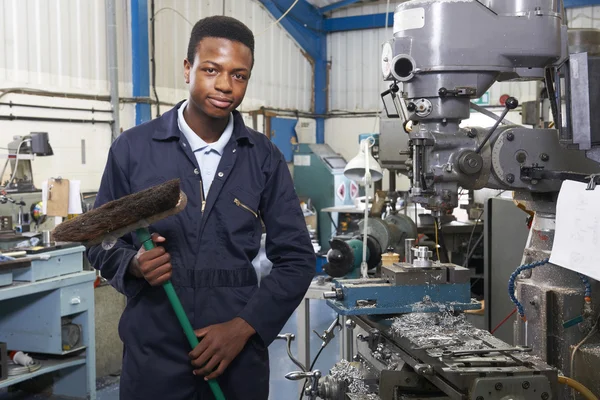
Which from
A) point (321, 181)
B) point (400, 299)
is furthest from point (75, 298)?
point (321, 181)

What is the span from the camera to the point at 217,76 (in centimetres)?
125

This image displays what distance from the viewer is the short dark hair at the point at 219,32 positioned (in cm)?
127

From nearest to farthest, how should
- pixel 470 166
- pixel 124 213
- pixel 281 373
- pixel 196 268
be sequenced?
pixel 124 213
pixel 196 268
pixel 470 166
pixel 281 373

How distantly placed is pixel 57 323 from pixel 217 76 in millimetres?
1860

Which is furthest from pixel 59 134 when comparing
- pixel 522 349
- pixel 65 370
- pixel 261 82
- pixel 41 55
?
pixel 522 349

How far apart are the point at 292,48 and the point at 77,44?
304 cm

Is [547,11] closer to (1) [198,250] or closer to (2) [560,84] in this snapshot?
(2) [560,84]

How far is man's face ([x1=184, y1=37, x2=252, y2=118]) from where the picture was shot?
125 centimetres

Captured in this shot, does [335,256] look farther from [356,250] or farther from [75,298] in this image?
[75,298]

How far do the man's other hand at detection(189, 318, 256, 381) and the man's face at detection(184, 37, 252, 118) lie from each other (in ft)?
1.28

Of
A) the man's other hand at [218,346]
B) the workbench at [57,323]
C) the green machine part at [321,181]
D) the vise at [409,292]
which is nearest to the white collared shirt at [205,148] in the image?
the man's other hand at [218,346]

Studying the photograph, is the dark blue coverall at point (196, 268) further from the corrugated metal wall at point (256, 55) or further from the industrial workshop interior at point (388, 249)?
the corrugated metal wall at point (256, 55)

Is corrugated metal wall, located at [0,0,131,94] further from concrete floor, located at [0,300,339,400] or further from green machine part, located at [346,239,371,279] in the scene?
green machine part, located at [346,239,371,279]

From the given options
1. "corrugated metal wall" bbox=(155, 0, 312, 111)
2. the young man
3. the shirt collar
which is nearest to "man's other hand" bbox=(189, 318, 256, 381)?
the young man
